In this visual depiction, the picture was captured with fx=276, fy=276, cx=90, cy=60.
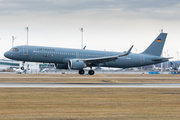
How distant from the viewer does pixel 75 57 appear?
5466 cm

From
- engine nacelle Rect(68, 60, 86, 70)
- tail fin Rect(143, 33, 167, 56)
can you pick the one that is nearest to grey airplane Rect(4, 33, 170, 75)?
engine nacelle Rect(68, 60, 86, 70)

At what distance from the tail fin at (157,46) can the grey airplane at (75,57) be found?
53.2 inches

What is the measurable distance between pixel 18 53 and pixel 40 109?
32.1 m

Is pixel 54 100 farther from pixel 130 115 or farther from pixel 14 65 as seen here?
pixel 14 65

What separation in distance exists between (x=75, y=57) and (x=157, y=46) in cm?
2056

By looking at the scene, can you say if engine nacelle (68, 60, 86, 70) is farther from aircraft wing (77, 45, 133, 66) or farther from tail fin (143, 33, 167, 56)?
tail fin (143, 33, 167, 56)

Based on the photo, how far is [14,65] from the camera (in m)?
158

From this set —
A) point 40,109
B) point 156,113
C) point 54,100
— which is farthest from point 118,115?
point 54,100

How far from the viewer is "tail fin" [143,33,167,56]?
205 feet

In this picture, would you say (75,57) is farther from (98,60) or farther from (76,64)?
(98,60)

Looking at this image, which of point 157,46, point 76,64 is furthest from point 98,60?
point 157,46

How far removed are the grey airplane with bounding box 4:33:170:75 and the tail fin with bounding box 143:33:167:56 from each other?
1.35 metres

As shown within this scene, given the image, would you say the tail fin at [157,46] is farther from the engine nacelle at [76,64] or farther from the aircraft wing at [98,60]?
the engine nacelle at [76,64]

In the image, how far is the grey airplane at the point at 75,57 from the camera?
5216 cm
